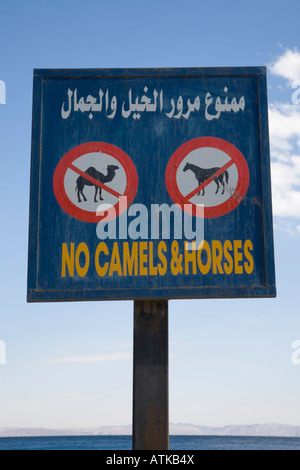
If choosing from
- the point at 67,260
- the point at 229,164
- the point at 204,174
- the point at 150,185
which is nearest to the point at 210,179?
the point at 204,174

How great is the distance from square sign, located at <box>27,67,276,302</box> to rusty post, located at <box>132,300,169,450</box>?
23cm

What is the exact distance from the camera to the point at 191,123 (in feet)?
22.8

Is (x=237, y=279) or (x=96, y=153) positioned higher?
(x=96, y=153)

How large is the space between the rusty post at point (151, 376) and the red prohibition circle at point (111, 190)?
1046 millimetres

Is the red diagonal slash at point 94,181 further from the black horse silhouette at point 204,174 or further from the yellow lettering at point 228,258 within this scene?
the yellow lettering at point 228,258

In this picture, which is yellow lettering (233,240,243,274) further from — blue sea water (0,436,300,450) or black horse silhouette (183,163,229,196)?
blue sea water (0,436,300,450)

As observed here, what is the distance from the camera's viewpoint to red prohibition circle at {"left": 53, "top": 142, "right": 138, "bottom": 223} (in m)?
6.66

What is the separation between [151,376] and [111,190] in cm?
200

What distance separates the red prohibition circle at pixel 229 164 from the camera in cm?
666

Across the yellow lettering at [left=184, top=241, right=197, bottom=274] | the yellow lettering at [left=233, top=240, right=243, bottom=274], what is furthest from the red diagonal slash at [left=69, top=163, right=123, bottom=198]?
the yellow lettering at [left=233, top=240, right=243, bottom=274]

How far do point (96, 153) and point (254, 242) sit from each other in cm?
196
